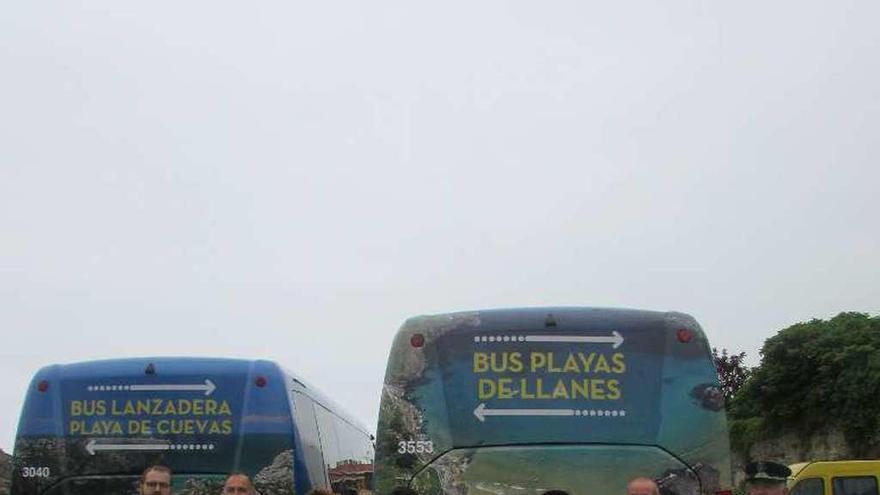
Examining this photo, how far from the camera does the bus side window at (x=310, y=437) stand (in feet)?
35.5

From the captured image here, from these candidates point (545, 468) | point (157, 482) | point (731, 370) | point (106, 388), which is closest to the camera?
point (545, 468)

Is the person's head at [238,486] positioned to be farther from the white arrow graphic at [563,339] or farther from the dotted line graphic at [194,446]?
the white arrow graphic at [563,339]

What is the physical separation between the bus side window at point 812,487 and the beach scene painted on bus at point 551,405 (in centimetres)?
1269

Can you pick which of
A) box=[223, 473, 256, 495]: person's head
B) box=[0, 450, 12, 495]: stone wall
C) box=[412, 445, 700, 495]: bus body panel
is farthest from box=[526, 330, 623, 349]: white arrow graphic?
box=[0, 450, 12, 495]: stone wall

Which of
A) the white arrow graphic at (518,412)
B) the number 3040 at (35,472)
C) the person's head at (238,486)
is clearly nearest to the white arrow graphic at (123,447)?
the number 3040 at (35,472)

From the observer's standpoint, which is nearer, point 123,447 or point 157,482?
point 157,482

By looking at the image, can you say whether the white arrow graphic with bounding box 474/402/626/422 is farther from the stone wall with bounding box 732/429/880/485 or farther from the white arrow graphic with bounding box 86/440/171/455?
the stone wall with bounding box 732/429/880/485

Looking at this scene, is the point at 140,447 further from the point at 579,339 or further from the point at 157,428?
the point at 579,339

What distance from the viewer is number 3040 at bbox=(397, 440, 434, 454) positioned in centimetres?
800

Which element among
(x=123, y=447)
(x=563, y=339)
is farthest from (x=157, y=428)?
(x=563, y=339)

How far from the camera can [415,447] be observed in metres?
8.01

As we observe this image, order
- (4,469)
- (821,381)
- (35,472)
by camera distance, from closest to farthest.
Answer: (35,472)
(4,469)
(821,381)

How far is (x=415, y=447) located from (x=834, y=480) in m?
13.6

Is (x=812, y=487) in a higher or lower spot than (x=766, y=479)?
lower
